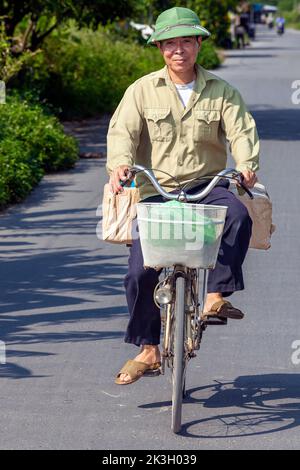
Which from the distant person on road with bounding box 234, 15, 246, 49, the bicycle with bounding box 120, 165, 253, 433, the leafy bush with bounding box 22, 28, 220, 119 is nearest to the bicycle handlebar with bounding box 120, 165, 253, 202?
the bicycle with bounding box 120, 165, 253, 433

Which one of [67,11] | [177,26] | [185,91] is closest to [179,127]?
[185,91]

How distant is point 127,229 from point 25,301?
2940mm

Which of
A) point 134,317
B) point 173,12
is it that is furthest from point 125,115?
point 134,317

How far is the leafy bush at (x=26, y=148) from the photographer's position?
14.6 metres

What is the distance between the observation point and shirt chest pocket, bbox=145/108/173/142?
655 centimetres

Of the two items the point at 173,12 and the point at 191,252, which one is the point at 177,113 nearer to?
the point at 173,12

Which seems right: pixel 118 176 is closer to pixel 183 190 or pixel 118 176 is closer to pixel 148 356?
pixel 183 190

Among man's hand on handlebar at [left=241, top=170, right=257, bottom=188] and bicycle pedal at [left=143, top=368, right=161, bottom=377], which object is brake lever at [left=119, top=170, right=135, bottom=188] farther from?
bicycle pedal at [left=143, top=368, right=161, bottom=377]

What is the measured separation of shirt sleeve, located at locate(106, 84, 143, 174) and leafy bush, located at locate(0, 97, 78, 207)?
24.4ft

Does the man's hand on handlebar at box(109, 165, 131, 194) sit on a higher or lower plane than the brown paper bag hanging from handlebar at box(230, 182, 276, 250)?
higher

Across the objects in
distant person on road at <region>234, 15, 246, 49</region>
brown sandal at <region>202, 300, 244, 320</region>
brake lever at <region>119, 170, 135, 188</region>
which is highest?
brake lever at <region>119, 170, 135, 188</region>

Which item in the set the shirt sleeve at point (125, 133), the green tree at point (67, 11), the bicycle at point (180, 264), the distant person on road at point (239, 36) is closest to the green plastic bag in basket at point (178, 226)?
the bicycle at point (180, 264)

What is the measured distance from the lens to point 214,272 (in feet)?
20.9

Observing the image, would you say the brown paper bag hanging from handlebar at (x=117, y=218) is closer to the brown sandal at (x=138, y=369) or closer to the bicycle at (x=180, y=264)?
the bicycle at (x=180, y=264)
